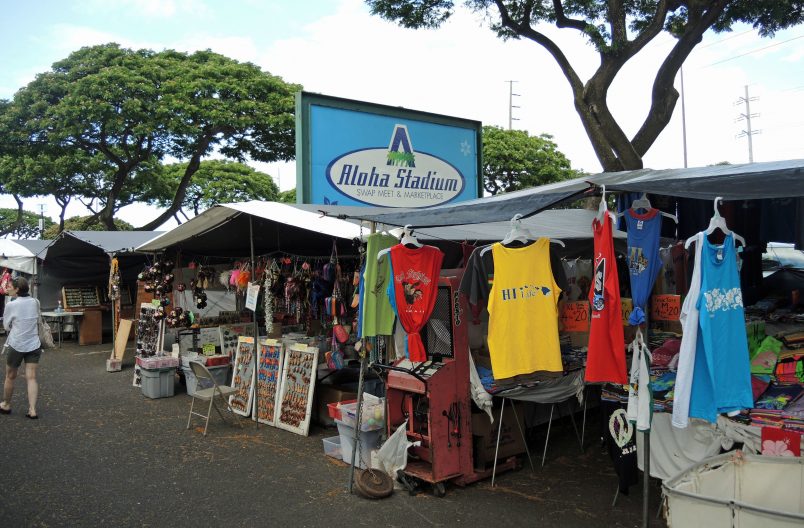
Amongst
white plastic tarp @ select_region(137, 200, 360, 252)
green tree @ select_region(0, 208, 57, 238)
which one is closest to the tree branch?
white plastic tarp @ select_region(137, 200, 360, 252)

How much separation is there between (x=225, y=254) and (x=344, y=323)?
3.99 metres

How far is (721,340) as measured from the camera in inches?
132

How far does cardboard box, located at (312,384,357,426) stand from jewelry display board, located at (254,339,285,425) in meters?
0.51

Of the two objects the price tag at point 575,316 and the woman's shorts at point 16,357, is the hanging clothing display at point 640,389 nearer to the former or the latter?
the price tag at point 575,316

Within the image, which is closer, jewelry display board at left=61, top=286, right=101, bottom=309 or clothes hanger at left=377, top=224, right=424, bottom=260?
clothes hanger at left=377, top=224, right=424, bottom=260

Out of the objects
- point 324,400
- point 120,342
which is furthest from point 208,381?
point 120,342

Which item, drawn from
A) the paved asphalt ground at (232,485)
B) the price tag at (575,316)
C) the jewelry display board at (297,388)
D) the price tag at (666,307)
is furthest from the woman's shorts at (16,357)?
the price tag at (666,307)

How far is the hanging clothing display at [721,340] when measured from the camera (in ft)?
11.0

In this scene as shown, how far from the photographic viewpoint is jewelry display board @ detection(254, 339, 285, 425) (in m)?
7.17

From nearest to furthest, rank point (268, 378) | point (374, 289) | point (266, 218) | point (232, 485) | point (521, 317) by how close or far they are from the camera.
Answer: point (521, 317), point (374, 289), point (232, 485), point (266, 218), point (268, 378)

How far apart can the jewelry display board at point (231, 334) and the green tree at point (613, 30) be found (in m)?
6.53

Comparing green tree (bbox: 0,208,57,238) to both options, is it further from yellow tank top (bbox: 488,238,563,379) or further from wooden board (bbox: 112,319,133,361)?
yellow tank top (bbox: 488,238,563,379)

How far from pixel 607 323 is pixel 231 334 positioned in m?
6.93

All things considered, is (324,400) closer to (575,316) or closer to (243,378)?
(243,378)
